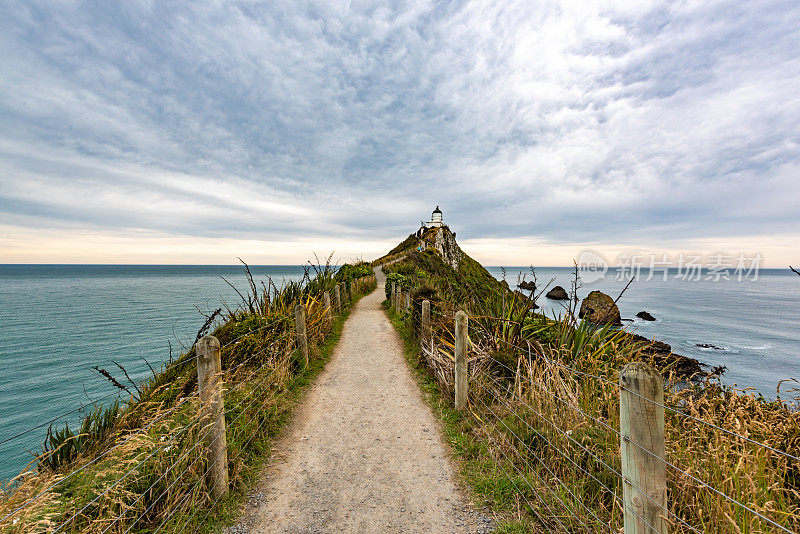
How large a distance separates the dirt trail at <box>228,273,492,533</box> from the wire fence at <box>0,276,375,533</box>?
0.37 metres

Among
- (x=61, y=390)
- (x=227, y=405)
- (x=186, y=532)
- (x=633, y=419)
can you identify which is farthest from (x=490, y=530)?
(x=61, y=390)

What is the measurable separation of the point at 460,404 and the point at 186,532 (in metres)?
3.35

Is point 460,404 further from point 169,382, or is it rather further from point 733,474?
point 169,382

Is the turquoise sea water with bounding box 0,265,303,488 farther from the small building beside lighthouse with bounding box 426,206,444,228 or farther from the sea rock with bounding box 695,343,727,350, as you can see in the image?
the small building beside lighthouse with bounding box 426,206,444,228

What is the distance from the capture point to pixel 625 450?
→ 203 cm

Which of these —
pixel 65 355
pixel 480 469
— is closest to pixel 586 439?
pixel 480 469

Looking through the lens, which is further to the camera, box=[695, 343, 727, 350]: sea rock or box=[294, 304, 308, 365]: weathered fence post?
box=[695, 343, 727, 350]: sea rock

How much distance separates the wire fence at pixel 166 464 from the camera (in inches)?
88.1

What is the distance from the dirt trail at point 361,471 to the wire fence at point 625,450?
66 centimetres

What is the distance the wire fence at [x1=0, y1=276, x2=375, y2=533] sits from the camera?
2238 mm

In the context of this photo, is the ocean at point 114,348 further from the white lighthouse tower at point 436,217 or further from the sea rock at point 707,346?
the white lighthouse tower at point 436,217

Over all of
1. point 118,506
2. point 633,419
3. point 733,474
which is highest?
point 633,419

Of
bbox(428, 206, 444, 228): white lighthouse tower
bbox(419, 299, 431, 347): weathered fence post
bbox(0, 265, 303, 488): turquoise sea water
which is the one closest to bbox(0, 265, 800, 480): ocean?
bbox(0, 265, 303, 488): turquoise sea water

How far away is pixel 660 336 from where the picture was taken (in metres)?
21.7
